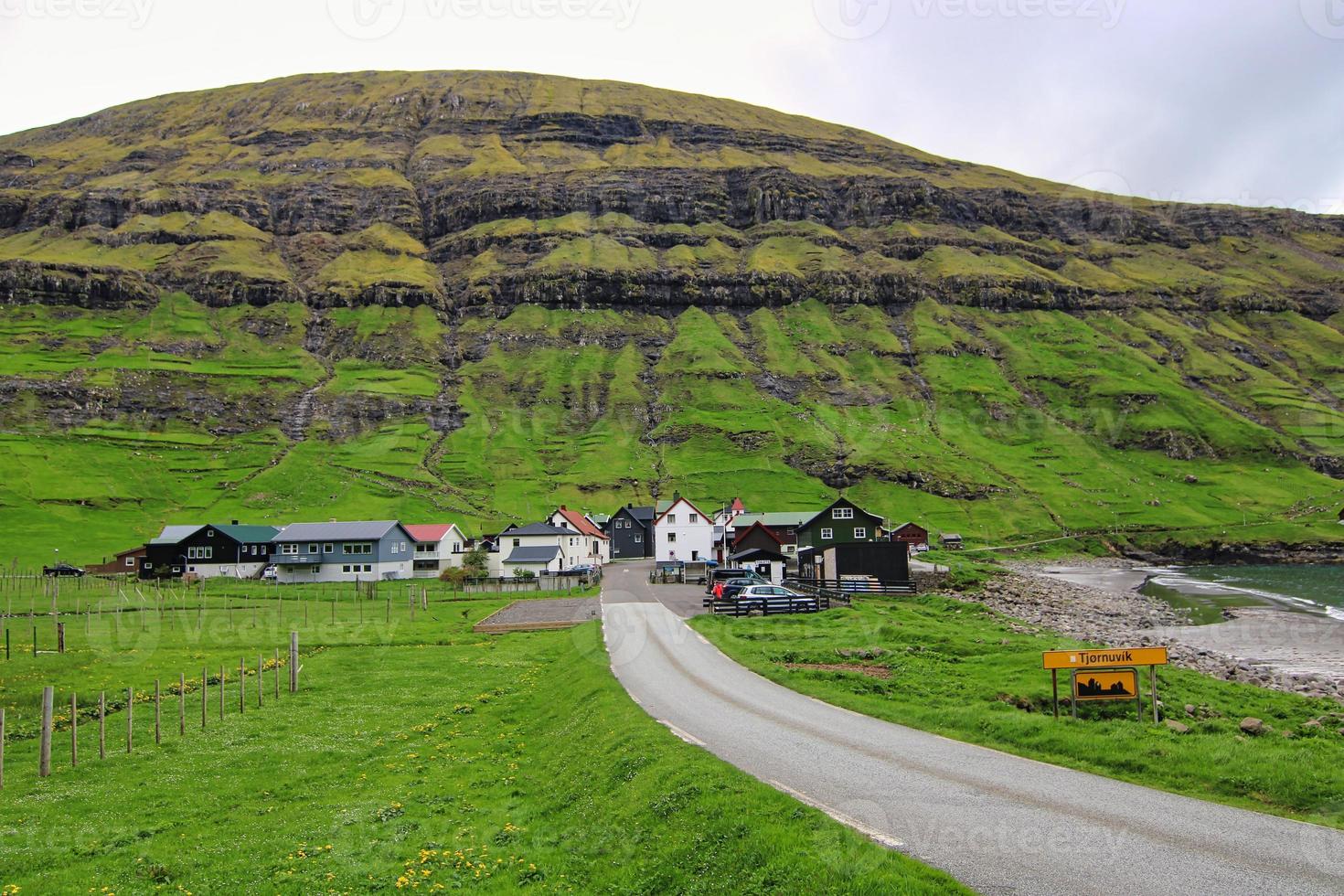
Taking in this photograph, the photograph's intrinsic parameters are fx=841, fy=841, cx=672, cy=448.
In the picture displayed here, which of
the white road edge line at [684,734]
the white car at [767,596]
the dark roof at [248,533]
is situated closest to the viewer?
the white road edge line at [684,734]

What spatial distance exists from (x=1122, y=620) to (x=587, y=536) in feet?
251

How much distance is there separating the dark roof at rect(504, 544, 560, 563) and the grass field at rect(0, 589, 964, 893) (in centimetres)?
7007

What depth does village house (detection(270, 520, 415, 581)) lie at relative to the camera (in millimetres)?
103625

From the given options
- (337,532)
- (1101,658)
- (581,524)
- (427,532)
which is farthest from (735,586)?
(581,524)

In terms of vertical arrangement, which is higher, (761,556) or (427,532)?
(427,532)

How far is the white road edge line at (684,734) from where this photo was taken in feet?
64.2

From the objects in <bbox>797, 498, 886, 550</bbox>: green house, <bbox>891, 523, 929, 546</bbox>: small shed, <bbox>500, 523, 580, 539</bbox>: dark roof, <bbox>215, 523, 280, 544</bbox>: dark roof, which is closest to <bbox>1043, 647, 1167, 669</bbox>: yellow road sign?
<bbox>797, 498, 886, 550</bbox>: green house

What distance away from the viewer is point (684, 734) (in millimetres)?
20703

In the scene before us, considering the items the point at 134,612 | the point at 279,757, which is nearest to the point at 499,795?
the point at 279,757

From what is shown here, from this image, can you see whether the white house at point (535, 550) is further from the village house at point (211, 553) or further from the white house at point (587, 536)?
the village house at point (211, 553)

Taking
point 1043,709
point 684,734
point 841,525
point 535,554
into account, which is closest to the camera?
point 684,734

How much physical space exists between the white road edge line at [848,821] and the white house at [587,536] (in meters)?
102

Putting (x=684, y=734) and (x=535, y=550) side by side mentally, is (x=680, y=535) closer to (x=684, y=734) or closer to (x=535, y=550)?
(x=535, y=550)

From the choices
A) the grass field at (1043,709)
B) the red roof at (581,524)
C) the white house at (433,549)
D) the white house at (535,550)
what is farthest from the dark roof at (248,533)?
the grass field at (1043,709)
